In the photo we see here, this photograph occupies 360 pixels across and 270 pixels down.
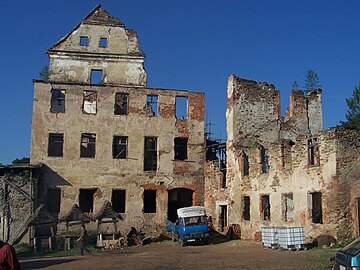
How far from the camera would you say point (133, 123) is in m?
30.6

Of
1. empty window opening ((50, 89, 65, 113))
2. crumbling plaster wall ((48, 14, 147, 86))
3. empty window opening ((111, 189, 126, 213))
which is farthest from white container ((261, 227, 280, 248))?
crumbling plaster wall ((48, 14, 147, 86))

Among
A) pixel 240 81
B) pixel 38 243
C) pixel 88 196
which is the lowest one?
pixel 38 243

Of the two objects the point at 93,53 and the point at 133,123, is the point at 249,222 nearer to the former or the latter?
the point at 133,123

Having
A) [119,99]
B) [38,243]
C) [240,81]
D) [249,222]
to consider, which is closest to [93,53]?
[119,99]

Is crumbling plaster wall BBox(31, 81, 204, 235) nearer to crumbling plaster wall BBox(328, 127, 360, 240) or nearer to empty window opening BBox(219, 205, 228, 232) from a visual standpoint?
empty window opening BBox(219, 205, 228, 232)

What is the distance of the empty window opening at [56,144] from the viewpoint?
29.7m

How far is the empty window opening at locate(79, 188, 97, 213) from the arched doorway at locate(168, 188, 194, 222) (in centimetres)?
544

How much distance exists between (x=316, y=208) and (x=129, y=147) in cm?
1337

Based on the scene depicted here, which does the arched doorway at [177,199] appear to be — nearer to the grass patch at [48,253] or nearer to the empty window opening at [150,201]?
the empty window opening at [150,201]

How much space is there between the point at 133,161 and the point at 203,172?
515 centimetres

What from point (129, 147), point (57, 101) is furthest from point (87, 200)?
point (57, 101)

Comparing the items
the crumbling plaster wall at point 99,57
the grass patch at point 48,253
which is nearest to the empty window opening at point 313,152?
the grass patch at point 48,253

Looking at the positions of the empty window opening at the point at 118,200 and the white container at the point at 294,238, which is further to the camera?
the empty window opening at the point at 118,200

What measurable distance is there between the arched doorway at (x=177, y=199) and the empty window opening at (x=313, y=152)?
11.1 meters
